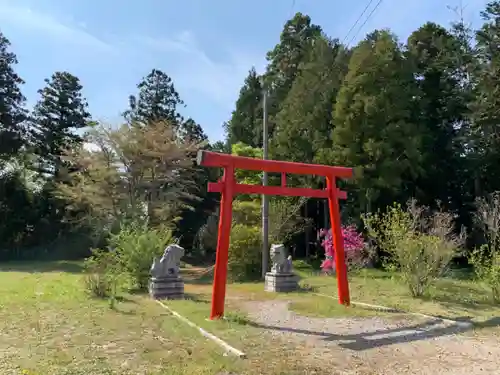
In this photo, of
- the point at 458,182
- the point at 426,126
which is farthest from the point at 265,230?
the point at 458,182

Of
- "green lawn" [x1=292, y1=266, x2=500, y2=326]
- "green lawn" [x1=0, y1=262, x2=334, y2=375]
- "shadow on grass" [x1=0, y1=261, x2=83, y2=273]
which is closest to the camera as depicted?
"green lawn" [x1=0, y1=262, x2=334, y2=375]

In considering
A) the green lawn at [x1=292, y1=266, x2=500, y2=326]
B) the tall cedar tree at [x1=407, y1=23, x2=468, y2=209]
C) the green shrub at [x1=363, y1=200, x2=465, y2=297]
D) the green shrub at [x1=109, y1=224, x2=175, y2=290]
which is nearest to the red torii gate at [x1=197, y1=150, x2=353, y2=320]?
the green lawn at [x1=292, y1=266, x2=500, y2=326]

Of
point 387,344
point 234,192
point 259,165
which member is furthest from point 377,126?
point 387,344

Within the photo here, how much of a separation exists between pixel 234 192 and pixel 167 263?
3468 millimetres

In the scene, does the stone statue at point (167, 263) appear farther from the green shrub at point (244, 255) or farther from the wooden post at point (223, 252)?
the green shrub at point (244, 255)

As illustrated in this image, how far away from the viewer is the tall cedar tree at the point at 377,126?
18.4 metres

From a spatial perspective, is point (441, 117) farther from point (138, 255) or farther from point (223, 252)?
point (223, 252)

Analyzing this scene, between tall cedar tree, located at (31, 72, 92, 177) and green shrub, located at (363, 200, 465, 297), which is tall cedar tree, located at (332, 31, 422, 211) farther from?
tall cedar tree, located at (31, 72, 92, 177)

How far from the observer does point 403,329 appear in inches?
286

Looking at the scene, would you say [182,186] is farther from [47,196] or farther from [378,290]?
[378,290]

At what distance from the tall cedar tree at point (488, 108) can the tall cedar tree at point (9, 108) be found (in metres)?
24.9

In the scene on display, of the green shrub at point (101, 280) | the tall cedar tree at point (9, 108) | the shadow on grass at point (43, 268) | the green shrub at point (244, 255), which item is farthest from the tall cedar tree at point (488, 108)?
the tall cedar tree at point (9, 108)

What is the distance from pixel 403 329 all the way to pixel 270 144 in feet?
54.9

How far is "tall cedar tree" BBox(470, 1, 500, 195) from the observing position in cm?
1838
